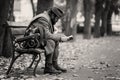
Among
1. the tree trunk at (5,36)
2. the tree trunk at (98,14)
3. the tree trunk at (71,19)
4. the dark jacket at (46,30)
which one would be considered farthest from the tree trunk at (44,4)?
the tree trunk at (98,14)

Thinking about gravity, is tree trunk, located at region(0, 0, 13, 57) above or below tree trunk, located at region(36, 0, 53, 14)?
below

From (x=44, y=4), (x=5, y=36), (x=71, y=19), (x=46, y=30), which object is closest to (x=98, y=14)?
(x=71, y=19)

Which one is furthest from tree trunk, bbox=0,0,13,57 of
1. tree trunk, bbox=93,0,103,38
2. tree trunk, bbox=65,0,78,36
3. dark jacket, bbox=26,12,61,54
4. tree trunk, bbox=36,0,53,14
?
tree trunk, bbox=93,0,103,38

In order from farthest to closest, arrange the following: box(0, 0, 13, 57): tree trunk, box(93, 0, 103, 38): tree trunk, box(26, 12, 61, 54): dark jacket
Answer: box(93, 0, 103, 38): tree trunk < box(0, 0, 13, 57): tree trunk < box(26, 12, 61, 54): dark jacket

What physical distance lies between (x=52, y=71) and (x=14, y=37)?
1.35m

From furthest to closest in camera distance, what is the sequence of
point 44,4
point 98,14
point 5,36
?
point 98,14 → point 44,4 → point 5,36

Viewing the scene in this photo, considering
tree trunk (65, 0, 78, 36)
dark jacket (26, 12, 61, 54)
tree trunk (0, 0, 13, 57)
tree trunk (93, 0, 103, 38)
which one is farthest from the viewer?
tree trunk (93, 0, 103, 38)

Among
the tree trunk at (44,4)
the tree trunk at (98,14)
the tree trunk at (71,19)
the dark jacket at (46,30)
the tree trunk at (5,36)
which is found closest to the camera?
the dark jacket at (46,30)

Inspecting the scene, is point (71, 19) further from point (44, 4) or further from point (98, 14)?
point (44, 4)

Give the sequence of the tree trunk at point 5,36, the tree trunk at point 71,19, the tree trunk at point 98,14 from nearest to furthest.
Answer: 1. the tree trunk at point 5,36
2. the tree trunk at point 71,19
3. the tree trunk at point 98,14

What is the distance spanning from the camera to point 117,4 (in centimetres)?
3753

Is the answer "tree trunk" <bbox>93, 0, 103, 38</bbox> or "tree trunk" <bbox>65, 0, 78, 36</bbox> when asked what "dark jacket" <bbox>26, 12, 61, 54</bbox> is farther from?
"tree trunk" <bbox>93, 0, 103, 38</bbox>

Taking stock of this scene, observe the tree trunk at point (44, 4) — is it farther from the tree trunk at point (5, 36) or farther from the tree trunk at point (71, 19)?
the tree trunk at point (71, 19)

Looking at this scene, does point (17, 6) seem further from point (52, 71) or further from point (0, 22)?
point (52, 71)
